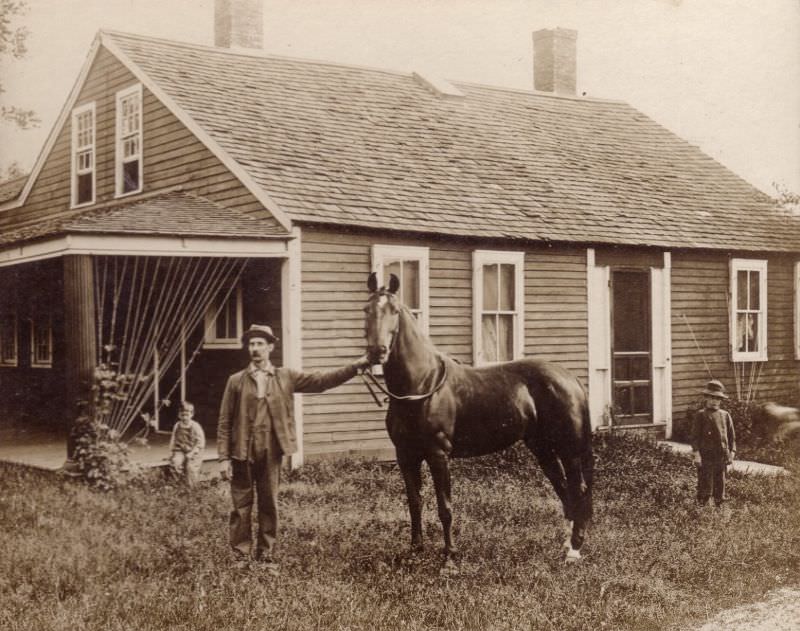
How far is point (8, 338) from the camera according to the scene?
19.1 metres

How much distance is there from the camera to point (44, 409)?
57.5 ft

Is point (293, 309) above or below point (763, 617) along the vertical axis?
above

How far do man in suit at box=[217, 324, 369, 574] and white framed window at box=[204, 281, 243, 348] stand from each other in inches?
240

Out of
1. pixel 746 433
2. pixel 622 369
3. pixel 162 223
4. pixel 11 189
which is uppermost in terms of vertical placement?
pixel 11 189

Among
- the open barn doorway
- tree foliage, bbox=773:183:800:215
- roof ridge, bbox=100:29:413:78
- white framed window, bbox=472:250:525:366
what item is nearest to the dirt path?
white framed window, bbox=472:250:525:366

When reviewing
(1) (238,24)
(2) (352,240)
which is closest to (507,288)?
(2) (352,240)

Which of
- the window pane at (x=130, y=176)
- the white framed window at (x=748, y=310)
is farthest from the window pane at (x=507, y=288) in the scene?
the window pane at (x=130, y=176)

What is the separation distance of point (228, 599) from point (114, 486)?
4.26 m

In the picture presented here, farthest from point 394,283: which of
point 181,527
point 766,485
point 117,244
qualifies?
point 766,485

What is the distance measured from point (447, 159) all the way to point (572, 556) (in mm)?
8471

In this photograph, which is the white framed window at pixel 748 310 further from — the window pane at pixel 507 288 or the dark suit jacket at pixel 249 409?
the dark suit jacket at pixel 249 409

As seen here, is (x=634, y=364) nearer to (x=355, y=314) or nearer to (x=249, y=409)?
(x=355, y=314)

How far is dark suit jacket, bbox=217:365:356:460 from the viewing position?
7270 millimetres

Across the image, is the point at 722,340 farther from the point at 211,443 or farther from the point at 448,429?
the point at 448,429
